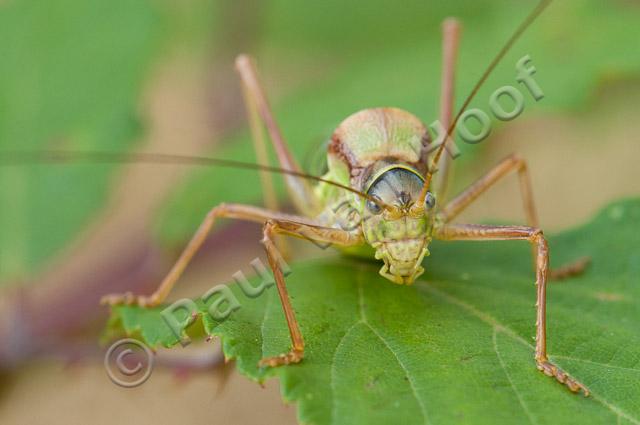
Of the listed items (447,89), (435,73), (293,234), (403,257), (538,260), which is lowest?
(538,260)

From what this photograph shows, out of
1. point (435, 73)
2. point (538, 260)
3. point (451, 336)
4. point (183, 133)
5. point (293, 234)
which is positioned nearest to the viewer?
point (451, 336)

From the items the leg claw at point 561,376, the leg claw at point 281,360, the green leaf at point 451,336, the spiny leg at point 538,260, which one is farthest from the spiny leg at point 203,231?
the leg claw at point 561,376

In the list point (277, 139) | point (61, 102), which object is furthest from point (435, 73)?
point (61, 102)

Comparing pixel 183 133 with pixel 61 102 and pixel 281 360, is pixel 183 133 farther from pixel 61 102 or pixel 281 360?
pixel 281 360

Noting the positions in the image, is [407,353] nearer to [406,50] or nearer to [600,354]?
[600,354]

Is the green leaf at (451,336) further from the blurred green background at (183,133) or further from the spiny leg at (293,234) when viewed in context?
the blurred green background at (183,133)

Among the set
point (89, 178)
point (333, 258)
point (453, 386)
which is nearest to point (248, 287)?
point (333, 258)

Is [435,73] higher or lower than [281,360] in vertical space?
higher

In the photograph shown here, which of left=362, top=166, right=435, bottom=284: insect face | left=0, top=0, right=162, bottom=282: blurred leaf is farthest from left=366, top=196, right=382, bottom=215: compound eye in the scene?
left=0, top=0, right=162, bottom=282: blurred leaf

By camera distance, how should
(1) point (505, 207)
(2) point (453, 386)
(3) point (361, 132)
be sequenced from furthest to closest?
(1) point (505, 207)
(3) point (361, 132)
(2) point (453, 386)
